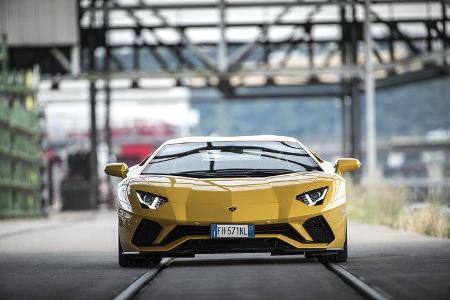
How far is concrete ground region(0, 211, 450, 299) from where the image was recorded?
1046 centimetres

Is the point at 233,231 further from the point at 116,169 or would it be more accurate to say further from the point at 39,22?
the point at 39,22

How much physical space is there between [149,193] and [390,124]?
154916 millimetres

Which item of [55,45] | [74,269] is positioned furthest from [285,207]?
[55,45]

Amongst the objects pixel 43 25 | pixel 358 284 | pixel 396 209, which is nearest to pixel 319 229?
pixel 358 284

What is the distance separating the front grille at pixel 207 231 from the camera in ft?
42.2

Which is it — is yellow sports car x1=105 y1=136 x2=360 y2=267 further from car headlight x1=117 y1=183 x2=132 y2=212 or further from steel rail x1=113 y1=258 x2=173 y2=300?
steel rail x1=113 y1=258 x2=173 y2=300

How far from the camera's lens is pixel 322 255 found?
13641 millimetres

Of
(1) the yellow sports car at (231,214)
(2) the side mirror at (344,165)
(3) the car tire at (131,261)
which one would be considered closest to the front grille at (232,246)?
(1) the yellow sports car at (231,214)

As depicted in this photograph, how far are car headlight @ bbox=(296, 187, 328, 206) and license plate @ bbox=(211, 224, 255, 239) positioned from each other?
23.3 inches

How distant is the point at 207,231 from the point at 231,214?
0.97 feet

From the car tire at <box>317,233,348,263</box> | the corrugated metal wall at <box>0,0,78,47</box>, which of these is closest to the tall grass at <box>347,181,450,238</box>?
the car tire at <box>317,233,348,263</box>

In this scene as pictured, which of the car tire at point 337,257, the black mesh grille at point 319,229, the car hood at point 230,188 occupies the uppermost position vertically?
the car hood at point 230,188

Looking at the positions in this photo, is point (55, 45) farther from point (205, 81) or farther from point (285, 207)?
point (285, 207)

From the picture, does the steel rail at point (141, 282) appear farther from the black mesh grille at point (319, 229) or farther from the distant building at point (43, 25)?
the distant building at point (43, 25)
